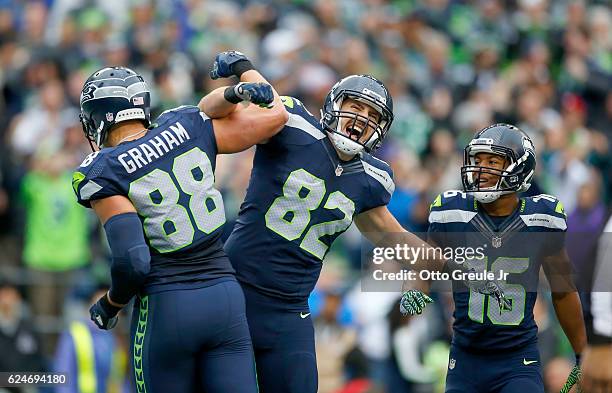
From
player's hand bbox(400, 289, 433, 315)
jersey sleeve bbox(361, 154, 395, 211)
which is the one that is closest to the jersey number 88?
jersey sleeve bbox(361, 154, 395, 211)

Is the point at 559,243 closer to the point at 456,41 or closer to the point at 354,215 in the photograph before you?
the point at 354,215

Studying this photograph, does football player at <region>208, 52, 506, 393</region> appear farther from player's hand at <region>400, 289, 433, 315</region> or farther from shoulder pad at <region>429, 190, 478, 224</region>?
shoulder pad at <region>429, 190, 478, 224</region>

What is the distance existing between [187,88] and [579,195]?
4.46 m

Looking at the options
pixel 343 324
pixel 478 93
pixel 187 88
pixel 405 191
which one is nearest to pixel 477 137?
pixel 343 324

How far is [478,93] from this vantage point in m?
15.1

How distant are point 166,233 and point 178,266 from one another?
190 millimetres

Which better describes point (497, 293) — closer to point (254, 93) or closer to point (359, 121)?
point (359, 121)

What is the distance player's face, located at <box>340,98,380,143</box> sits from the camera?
6.74 m

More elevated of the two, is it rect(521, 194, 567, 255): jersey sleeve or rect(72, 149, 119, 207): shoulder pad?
rect(72, 149, 119, 207): shoulder pad

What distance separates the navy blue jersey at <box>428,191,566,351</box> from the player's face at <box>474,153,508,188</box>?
0.20m

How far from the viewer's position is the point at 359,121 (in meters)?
6.74

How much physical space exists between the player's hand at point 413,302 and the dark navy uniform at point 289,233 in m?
0.54

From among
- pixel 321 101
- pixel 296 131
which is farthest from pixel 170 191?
pixel 321 101

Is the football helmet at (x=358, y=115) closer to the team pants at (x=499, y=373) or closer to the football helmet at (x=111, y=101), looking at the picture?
the football helmet at (x=111, y=101)
